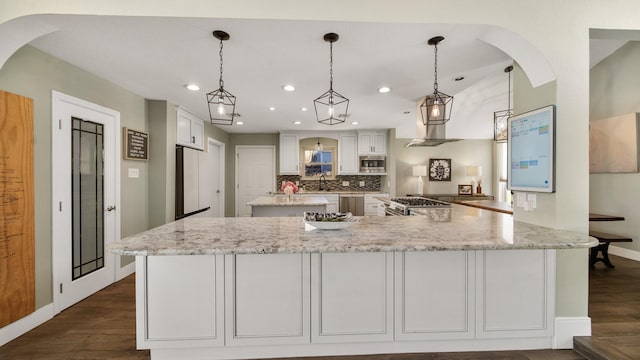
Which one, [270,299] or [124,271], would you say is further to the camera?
[124,271]

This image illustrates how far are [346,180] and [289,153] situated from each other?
61.0 inches

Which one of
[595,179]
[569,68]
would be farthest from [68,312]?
[595,179]

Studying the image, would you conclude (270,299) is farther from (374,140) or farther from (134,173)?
(374,140)

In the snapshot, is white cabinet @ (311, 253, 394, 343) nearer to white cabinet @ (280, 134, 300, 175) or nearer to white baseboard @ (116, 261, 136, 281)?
white baseboard @ (116, 261, 136, 281)

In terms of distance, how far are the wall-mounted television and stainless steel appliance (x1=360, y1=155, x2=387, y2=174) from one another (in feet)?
13.8

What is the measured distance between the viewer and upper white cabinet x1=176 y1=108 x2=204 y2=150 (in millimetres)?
4172

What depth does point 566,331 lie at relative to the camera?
1.90 meters

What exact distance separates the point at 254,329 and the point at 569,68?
2.76 m

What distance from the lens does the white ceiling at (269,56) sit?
1.96 m

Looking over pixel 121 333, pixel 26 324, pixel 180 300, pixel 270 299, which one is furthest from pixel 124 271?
pixel 270 299

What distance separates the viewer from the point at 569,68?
6.19ft

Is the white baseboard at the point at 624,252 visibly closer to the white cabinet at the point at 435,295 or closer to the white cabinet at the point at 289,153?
the white cabinet at the point at 435,295

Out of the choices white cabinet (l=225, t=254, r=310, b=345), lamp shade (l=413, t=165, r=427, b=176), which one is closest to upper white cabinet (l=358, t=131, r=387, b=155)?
lamp shade (l=413, t=165, r=427, b=176)

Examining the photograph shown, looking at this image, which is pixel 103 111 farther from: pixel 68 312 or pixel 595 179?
pixel 595 179
